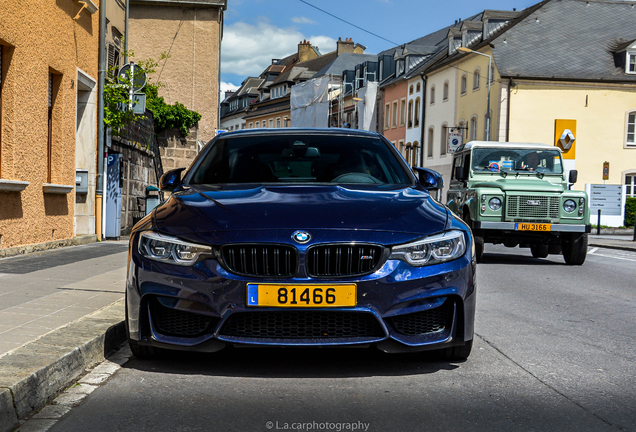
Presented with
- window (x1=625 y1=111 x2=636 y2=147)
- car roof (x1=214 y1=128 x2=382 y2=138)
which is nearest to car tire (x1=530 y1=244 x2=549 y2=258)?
car roof (x1=214 y1=128 x2=382 y2=138)

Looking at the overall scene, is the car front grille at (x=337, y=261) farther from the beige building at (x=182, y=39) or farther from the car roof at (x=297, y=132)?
the beige building at (x=182, y=39)

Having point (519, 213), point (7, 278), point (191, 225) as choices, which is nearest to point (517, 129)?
point (519, 213)

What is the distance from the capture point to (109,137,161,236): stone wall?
17.2 metres

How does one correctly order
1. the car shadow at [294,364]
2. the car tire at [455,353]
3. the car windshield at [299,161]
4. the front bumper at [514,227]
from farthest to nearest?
the front bumper at [514,227] → the car windshield at [299,161] → the car tire at [455,353] → the car shadow at [294,364]

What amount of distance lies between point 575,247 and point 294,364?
32.3 ft

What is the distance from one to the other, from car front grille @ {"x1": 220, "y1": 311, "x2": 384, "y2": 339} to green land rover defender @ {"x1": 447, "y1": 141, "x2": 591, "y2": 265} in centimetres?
933

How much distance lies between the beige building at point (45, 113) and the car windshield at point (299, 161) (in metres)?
5.62

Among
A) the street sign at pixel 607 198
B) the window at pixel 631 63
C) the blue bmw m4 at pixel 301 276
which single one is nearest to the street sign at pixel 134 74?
the blue bmw m4 at pixel 301 276

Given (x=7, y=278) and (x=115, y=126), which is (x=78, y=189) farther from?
(x=7, y=278)

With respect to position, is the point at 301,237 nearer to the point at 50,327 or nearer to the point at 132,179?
the point at 50,327

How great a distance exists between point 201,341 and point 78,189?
1071 cm

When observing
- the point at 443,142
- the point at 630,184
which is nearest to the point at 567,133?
the point at 630,184

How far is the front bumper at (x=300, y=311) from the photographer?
417cm

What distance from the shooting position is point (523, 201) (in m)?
13.4
